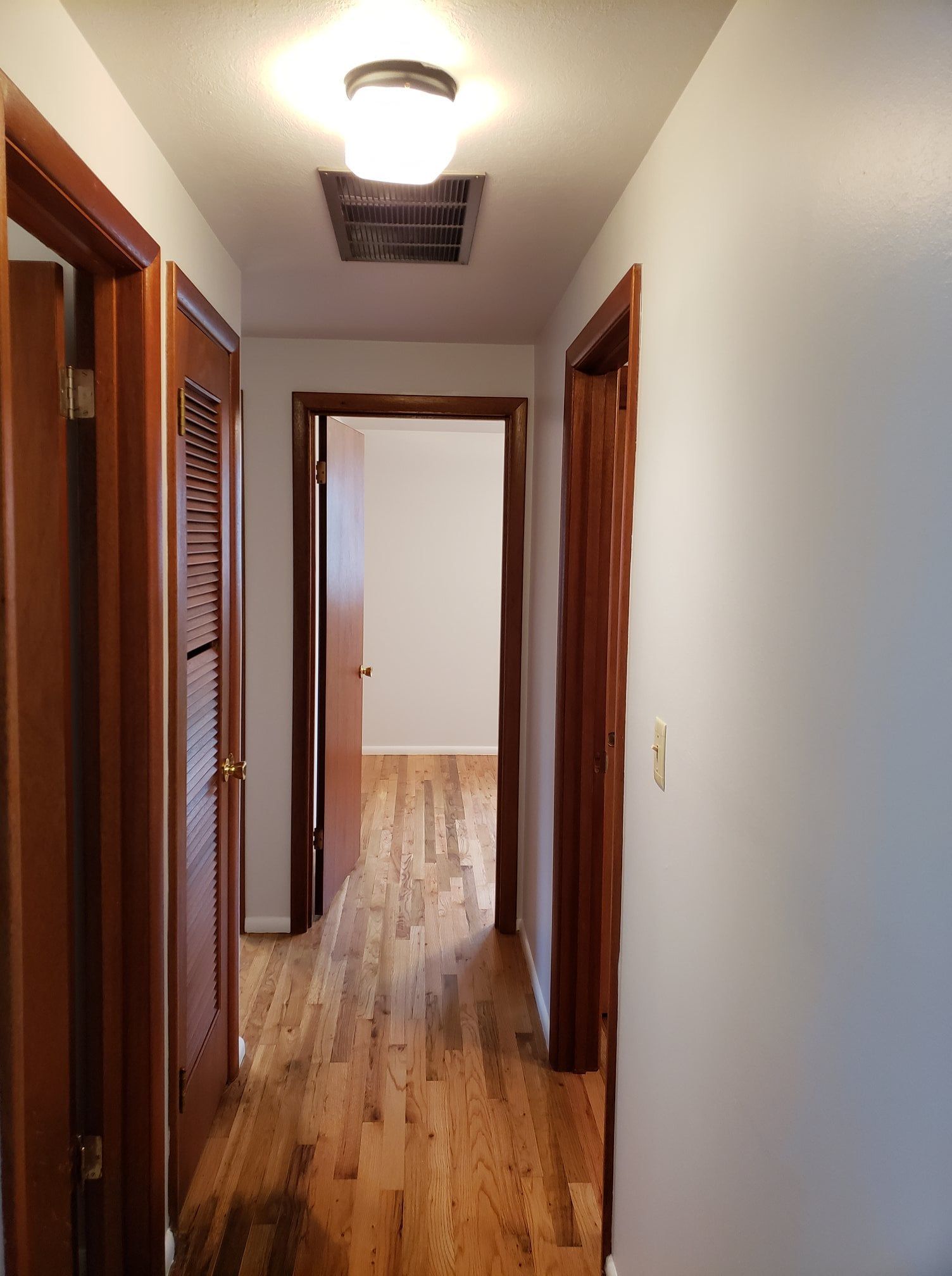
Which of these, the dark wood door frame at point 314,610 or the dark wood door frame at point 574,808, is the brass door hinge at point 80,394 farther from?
the dark wood door frame at point 314,610

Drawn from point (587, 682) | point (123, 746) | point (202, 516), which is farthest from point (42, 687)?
point (587, 682)

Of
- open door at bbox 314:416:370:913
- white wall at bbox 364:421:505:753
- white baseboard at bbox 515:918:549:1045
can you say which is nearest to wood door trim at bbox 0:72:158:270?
open door at bbox 314:416:370:913

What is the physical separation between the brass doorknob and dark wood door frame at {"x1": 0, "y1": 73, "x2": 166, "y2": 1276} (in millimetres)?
530

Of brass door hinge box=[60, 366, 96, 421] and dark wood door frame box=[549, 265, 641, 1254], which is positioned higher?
brass door hinge box=[60, 366, 96, 421]

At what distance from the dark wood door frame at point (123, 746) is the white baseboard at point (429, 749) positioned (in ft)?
15.4

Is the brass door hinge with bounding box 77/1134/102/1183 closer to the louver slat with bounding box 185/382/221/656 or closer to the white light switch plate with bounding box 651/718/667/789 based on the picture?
the louver slat with bounding box 185/382/221/656

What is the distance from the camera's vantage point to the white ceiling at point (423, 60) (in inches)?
49.3

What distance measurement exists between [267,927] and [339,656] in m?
1.11

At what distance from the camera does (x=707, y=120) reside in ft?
4.37

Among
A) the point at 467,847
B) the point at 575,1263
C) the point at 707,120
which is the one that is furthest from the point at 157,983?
the point at 467,847

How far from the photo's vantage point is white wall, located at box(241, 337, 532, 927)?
11.0 feet

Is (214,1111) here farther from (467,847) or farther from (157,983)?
(467,847)

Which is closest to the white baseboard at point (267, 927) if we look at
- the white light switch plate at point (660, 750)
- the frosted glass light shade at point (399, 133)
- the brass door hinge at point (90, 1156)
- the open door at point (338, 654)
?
the open door at point (338, 654)

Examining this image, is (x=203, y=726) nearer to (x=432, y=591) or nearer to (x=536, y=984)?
(x=536, y=984)
